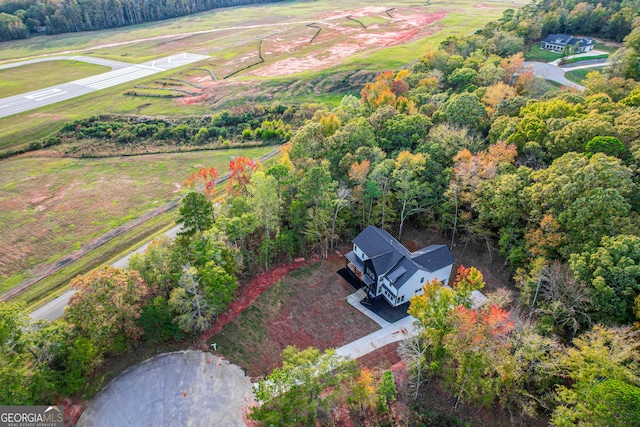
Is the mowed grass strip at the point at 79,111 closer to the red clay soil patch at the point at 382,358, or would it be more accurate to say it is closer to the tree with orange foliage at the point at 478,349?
the red clay soil patch at the point at 382,358

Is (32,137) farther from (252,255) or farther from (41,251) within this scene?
(252,255)

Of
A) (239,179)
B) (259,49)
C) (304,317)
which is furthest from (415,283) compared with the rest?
(259,49)

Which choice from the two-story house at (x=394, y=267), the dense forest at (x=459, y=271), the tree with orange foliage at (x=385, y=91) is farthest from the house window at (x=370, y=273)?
the tree with orange foliage at (x=385, y=91)

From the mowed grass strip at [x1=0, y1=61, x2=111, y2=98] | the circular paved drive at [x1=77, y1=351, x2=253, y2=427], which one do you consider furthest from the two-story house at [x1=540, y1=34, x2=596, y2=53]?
the mowed grass strip at [x1=0, y1=61, x2=111, y2=98]

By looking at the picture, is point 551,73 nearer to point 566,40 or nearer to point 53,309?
point 566,40

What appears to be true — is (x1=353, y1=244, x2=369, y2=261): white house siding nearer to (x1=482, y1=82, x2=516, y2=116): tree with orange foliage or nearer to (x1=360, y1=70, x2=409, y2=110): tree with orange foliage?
(x1=360, y1=70, x2=409, y2=110): tree with orange foliage

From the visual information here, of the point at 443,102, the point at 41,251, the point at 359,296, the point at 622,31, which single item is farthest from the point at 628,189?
the point at 622,31
